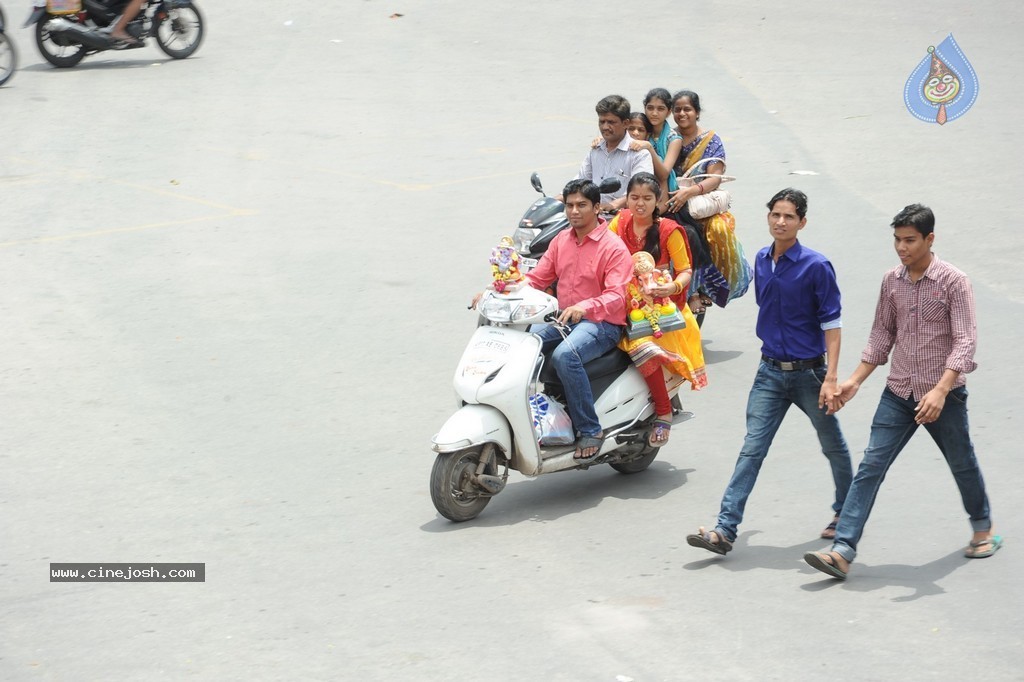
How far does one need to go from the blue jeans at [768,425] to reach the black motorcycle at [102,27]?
14.4m

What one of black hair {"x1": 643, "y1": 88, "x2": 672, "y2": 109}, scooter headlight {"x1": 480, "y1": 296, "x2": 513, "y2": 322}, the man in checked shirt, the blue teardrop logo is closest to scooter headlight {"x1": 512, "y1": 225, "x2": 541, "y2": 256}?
black hair {"x1": 643, "y1": 88, "x2": 672, "y2": 109}

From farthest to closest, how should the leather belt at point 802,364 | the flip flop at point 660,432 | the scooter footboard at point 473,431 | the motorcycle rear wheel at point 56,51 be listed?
the motorcycle rear wheel at point 56,51 → the flip flop at point 660,432 → the scooter footboard at point 473,431 → the leather belt at point 802,364

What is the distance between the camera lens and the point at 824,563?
5.82 m

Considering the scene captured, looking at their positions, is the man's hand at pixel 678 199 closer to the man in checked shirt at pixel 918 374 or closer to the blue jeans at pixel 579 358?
the blue jeans at pixel 579 358

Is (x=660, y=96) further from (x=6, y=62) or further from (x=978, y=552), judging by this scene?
(x=6, y=62)

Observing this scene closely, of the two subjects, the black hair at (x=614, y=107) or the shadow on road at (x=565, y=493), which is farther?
the black hair at (x=614, y=107)

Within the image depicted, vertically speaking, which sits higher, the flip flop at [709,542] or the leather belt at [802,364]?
the leather belt at [802,364]

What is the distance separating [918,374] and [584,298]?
212cm

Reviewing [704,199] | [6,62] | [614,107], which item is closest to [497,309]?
[614,107]

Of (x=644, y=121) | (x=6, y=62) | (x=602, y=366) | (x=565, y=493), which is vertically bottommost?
(x=565, y=493)

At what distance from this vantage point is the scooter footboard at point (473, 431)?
6.59m

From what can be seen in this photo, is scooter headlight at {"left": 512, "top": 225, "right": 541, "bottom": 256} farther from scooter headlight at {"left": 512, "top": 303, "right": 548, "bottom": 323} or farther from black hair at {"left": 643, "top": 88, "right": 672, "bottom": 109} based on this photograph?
scooter headlight at {"left": 512, "top": 303, "right": 548, "bottom": 323}

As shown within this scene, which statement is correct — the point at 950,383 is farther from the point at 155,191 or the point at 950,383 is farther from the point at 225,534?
the point at 155,191

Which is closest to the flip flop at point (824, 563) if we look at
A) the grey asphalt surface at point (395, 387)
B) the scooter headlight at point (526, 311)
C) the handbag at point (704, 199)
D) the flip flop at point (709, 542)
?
the grey asphalt surface at point (395, 387)
